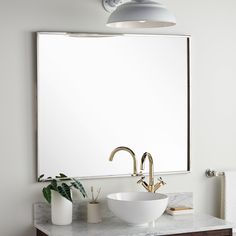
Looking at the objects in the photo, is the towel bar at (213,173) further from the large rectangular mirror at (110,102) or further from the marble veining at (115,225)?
the marble veining at (115,225)

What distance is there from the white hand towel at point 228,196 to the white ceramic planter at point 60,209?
1.08 m

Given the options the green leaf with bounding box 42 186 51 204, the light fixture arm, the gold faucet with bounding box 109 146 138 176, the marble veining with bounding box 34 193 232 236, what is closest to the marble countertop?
the marble veining with bounding box 34 193 232 236

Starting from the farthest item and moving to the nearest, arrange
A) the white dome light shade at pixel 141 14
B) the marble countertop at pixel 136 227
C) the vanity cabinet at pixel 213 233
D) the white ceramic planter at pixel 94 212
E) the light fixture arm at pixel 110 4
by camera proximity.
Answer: the light fixture arm at pixel 110 4, the white ceramic planter at pixel 94 212, the vanity cabinet at pixel 213 233, the marble countertop at pixel 136 227, the white dome light shade at pixel 141 14

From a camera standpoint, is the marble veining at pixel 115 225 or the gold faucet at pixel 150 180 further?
the gold faucet at pixel 150 180

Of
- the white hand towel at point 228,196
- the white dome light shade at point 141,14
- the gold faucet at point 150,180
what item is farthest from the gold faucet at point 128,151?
the white dome light shade at point 141,14

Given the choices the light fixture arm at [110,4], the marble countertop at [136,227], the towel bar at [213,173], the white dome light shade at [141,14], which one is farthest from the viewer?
the towel bar at [213,173]

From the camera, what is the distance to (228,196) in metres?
4.01

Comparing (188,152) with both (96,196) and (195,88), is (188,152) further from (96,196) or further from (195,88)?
(96,196)

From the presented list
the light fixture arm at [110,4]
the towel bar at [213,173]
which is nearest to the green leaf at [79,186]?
the towel bar at [213,173]

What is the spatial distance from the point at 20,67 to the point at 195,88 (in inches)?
A: 45.0

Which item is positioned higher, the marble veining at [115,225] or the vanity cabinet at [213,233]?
the marble veining at [115,225]

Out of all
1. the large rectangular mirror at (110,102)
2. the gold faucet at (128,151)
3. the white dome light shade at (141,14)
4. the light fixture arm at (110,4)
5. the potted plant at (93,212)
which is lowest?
the potted plant at (93,212)

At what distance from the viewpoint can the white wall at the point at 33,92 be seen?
3.52 m

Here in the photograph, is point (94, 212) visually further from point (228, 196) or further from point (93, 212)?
point (228, 196)
